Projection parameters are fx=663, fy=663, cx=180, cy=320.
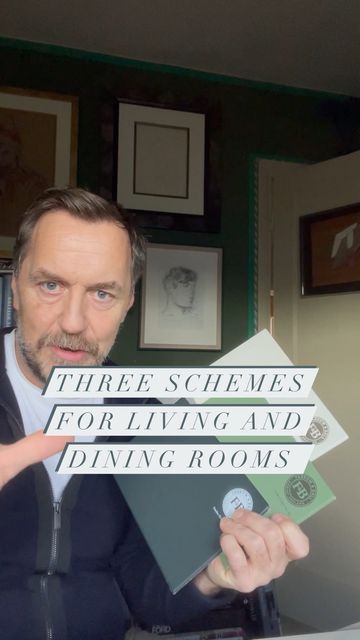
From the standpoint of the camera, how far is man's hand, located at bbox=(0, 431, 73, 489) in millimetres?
278

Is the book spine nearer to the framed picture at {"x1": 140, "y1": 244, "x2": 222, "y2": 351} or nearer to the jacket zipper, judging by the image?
the jacket zipper

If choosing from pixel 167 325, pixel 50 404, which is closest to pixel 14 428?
pixel 50 404

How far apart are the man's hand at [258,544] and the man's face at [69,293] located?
3.8 inches

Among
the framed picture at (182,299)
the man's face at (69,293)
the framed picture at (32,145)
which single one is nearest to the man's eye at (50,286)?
the man's face at (69,293)

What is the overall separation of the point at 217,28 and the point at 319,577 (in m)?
0.92

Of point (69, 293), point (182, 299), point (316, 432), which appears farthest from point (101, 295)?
point (182, 299)

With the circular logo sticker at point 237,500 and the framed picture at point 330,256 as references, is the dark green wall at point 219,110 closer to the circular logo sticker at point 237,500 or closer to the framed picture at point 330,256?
the framed picture at point 330,256

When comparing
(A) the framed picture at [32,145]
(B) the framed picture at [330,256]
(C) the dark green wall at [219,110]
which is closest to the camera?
(B) the framed picture at [330,256]

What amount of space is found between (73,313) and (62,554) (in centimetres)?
14

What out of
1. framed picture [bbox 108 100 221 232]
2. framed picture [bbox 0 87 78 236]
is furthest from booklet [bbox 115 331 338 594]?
framed picture [bbox 0 87 78 236]

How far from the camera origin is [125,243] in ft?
1.04

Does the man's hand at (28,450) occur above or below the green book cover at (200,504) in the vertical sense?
above

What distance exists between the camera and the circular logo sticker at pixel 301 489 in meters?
0.30

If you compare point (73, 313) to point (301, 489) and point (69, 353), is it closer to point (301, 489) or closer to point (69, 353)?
point (69, 353)
